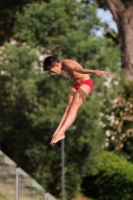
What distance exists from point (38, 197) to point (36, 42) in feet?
51.3

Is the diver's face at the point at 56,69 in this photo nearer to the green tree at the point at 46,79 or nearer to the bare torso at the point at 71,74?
the bare torso at the point at 71,74

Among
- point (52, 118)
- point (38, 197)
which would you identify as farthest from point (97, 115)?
point (38, 197)

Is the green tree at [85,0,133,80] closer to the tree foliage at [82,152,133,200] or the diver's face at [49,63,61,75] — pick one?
the tree foliage at [82,152,133,200]

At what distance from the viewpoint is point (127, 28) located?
37094 millimetres

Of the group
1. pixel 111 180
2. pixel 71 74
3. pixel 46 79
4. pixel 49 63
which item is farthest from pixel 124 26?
pixel 49 63

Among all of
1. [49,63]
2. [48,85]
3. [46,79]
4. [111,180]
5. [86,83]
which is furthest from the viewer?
[111,180]

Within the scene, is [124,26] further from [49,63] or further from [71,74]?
[49,63]

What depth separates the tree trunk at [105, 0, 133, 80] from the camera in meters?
36.8

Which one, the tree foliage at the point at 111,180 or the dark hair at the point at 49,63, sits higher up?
the dark hair at the point at 49,63

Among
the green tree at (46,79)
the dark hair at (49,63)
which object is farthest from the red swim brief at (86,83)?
the green tree at (46,79)

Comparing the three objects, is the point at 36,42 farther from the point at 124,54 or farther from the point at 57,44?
the point at 124,54

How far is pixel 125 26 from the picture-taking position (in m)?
37.1

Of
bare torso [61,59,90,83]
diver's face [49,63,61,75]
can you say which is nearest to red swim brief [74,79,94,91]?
bare torso [61,59,90,83]

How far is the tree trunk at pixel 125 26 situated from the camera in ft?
121
